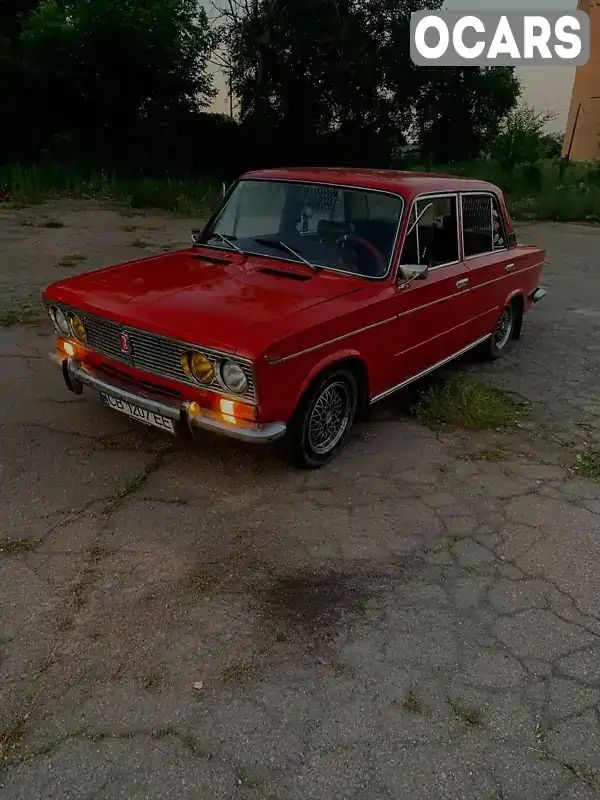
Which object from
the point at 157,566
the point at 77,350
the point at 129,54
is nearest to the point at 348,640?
the point at 157,566

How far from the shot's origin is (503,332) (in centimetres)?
655

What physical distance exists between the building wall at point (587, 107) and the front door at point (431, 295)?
2087 centimetres

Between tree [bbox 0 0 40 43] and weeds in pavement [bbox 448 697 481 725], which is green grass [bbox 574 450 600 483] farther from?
tree [bbox 0 0 40 43]

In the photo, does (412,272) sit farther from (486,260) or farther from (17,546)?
(17,546)

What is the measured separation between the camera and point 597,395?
5.58 metres

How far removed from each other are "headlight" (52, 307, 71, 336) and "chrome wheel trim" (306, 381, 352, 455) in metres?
1.73

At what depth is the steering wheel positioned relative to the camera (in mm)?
4273

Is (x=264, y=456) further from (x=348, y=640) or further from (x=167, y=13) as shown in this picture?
(x=167, y=13)

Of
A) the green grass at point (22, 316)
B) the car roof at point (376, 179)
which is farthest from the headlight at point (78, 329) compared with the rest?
the green grass at point (22, 316)

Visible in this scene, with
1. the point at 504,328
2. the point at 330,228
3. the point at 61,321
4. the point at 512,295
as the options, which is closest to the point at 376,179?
the point at 330,228

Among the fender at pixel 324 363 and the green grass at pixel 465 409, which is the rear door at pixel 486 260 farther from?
the fender at pixel 324 363

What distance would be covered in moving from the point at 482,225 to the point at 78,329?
350 cm

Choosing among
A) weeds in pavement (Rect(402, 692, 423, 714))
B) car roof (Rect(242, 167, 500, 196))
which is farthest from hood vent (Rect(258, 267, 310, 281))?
weeds in pavement (Rect(402, 692, 423, 714))

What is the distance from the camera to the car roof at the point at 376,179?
4.51 meters
